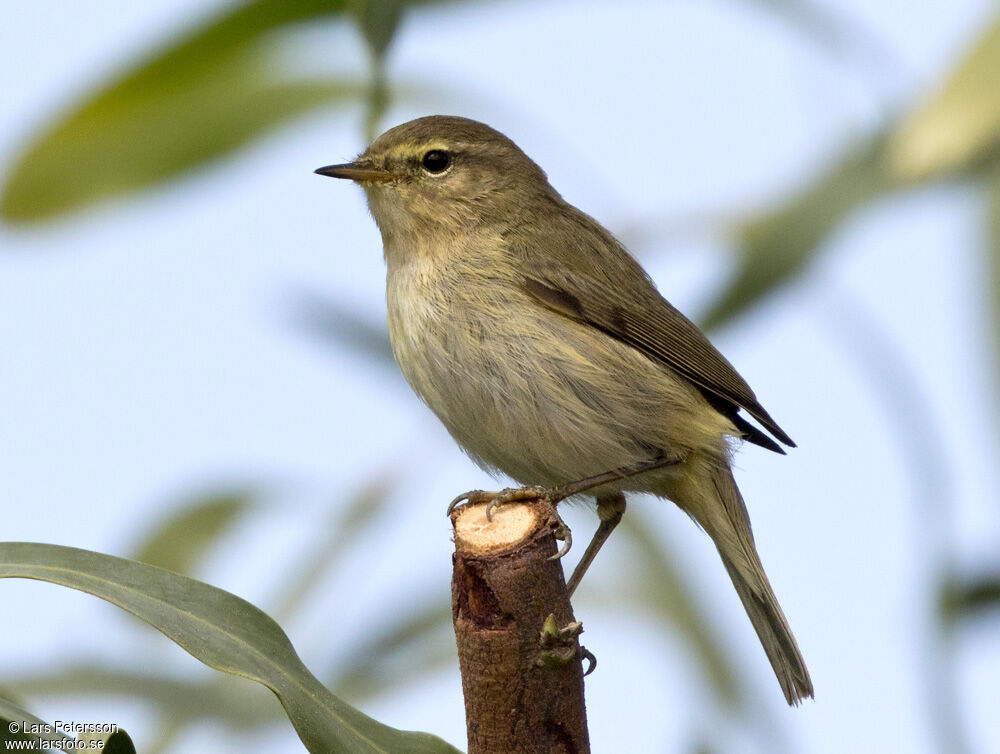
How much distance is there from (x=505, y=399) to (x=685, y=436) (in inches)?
23.2

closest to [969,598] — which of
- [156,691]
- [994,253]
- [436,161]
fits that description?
[994,253]

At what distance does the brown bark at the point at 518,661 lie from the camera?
6.41 ft

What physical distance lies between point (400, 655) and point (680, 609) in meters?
0.71

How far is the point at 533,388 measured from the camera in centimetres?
318

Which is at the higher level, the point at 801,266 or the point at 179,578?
the point at 801,266

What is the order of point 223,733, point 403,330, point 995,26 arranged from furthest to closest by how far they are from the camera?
point 403,330, point 223,733, point 995,26

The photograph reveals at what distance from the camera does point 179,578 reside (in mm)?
1929

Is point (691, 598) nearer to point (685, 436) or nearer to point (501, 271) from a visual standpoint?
point (685, 436)

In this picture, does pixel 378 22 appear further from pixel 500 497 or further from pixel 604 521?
pixel 604 521

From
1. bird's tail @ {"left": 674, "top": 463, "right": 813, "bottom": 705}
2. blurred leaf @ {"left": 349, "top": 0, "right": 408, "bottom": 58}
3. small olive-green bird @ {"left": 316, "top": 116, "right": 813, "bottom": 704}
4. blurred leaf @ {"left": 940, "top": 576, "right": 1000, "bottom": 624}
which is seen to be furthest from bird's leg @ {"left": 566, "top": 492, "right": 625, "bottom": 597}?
blurred leaf @ {"left": 349, "top": 0, "right": 408, "bottom": 58}

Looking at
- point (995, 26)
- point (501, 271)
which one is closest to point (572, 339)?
point (501, 271)

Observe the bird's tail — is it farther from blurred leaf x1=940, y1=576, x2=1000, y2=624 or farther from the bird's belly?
blurred leaf x1=940, y1=576, x2=1000, y2=624

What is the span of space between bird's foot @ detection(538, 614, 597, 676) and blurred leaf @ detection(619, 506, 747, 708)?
0.96 metres

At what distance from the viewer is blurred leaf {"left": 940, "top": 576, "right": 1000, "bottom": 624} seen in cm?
218
